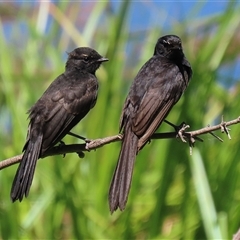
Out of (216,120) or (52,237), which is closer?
(52,237)

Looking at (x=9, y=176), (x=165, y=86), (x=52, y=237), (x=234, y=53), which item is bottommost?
(x=52, y=237)

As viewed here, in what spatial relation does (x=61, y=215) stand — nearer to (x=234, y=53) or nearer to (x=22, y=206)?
(x=22, y=206)

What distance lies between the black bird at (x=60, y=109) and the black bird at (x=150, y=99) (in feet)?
0.68

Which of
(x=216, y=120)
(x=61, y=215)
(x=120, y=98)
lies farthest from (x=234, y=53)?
(x=61, y=215)

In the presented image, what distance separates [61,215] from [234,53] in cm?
158

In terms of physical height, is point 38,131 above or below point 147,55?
below

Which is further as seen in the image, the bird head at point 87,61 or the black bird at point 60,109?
the bird head at point 87,61

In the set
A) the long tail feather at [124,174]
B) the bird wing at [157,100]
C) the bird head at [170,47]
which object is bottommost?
the long tail feather at [124,174]

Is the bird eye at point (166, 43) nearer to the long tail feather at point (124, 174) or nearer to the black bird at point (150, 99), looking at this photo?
the black bird at point (150, 99)

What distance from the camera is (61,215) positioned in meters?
4.16

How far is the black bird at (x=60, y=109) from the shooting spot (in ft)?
9.07

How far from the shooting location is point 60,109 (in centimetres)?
310

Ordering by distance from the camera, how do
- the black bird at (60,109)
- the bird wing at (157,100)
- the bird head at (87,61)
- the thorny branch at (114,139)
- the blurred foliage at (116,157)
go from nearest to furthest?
the thorny branch at (114,139) < the black bird at (60,109) < the bird wing at (157,100) < the bird head at (87,61) < the blurred foliage at (116,157)

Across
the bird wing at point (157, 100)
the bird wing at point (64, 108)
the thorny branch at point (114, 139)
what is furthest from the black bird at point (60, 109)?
the bird wing at point (157, 100)
